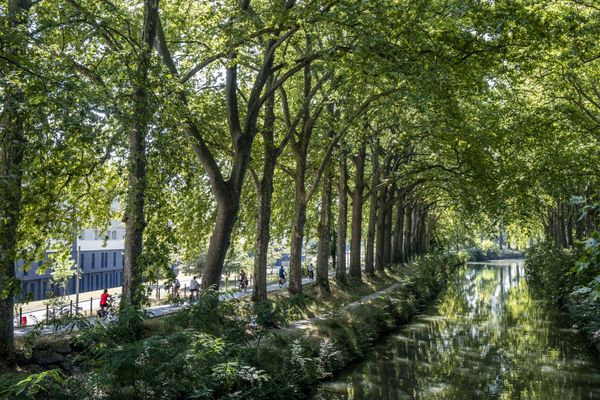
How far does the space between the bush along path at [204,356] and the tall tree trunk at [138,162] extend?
4.11 feet

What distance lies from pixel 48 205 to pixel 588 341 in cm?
1730

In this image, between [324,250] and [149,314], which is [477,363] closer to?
[149,314]

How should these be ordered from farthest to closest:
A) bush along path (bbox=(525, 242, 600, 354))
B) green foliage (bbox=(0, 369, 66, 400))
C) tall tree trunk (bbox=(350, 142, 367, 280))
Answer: tall tree trunk (bbox=(350, 142, 367, 280)) → bush along path (bbox=(525, 242, 600, 354)) → green foliage (bbox=(0, 369, 66, 400))

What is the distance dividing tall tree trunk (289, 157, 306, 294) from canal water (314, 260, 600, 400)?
4448 mm

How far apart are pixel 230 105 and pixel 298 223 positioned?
835 centimetres

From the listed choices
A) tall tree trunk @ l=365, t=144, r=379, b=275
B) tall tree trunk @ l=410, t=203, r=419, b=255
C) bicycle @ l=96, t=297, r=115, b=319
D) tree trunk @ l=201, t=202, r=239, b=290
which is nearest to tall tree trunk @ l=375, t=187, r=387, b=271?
tall tree trunk @ l=365, t=144, r=379, b=275

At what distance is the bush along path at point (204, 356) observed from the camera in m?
8.46

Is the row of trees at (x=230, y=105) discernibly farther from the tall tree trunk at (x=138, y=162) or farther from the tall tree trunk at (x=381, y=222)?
the tall tree trunk at (x=381, y=222)

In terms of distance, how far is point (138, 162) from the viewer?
1087 centimetres

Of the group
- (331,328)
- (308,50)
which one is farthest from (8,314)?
(308,50)

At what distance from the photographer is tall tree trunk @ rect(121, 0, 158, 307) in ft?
32.3

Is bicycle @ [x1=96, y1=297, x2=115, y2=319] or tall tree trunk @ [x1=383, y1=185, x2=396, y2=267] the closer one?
bicycle @ [x1=96, y1=297, x2=115, y2=319]

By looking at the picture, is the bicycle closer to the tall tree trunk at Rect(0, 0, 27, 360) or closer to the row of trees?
the row of trees

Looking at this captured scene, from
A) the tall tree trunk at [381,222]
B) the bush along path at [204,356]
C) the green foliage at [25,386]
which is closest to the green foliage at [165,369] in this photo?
the bush along path at [204,356]
